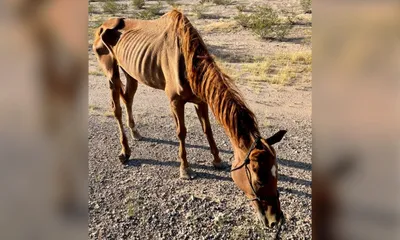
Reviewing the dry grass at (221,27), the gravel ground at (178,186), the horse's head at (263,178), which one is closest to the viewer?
the horse's head at (263,178)

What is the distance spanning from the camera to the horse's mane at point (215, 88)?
2.43m

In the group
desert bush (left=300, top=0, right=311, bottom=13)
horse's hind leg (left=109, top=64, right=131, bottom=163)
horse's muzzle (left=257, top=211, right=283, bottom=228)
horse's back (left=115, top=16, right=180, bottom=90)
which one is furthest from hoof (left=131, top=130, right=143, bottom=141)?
desert bush (left=300, top=0, right=311, bottom=13)

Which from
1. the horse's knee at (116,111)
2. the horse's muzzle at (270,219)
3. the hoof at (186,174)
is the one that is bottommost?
the hoof at (186,174)

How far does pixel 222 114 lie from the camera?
2.54 m

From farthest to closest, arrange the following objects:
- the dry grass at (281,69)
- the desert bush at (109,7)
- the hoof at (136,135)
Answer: the desert bush at (109,7) → the dry grass at (281,69) → the hoof at (136,135)

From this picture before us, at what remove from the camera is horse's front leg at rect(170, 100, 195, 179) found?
3.31 m

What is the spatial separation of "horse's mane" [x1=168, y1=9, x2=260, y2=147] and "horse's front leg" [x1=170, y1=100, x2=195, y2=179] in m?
0.43

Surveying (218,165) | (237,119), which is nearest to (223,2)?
(218,165)

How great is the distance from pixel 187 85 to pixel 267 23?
4.25 metres
